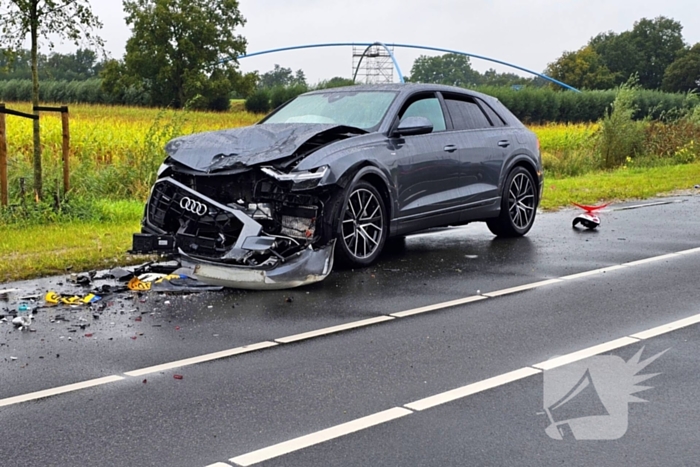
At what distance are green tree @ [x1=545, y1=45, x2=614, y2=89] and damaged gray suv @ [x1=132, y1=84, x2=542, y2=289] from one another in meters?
115

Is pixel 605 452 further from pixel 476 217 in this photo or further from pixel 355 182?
pixel 476 217

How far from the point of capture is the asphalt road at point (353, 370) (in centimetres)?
455

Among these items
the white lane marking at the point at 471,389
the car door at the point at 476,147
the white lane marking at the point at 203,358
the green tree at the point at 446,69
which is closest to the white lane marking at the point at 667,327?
the white lane marking at the point at 471,389

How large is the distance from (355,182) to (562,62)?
4711 inches

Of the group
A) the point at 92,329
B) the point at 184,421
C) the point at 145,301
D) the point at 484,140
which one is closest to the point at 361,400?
the point at 184,421

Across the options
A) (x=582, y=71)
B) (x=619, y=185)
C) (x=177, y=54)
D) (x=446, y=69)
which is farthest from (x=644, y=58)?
(x=619, y=185)

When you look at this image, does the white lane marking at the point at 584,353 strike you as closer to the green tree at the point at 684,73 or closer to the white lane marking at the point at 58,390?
the white lane marking at the point at 58,390

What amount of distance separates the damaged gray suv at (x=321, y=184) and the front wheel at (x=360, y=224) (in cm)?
1

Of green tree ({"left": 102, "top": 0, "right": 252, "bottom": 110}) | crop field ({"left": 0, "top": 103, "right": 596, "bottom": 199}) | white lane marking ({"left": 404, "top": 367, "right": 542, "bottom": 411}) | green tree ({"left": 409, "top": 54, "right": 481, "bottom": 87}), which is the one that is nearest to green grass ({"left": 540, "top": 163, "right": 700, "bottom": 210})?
crop field ({"left": 0, "top": 103, "right": 596, "bottom": 199})

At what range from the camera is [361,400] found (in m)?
5.27

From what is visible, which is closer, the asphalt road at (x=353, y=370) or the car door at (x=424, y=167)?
the asphalt road at (x=353, y=370)

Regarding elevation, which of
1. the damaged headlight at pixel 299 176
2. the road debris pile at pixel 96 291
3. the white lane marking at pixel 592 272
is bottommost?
the road debris pile at pixel 96 291

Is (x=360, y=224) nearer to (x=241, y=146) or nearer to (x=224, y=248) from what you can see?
(x=241, y=146)

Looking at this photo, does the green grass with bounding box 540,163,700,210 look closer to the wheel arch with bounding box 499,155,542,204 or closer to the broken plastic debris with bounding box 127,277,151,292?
the wheel arch with bounding box 499,155,542,204
